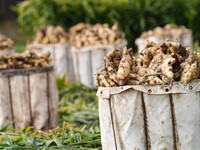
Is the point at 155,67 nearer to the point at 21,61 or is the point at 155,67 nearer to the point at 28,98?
the point at 28,98

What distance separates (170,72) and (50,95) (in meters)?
1.96

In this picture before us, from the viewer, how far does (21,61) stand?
3.54 m

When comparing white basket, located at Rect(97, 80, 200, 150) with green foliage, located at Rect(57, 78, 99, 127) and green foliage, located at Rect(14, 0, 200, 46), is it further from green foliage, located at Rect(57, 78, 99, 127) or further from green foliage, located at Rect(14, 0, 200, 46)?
green foliage, located at Rect(14, 0, 200, 46)

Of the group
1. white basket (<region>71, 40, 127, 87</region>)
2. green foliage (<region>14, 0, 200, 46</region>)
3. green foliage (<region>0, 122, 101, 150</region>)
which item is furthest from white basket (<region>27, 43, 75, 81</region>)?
green foliage (<region>0, 122, 101, 150</region>)

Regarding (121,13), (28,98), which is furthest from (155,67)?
(121,13)

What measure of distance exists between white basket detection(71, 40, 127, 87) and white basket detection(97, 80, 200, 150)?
11.5ft

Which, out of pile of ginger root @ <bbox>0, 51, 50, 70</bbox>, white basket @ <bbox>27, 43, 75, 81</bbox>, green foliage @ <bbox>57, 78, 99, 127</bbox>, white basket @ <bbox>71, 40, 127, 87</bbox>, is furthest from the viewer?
white basket @ <bbox>27, 43, 75, 81</bbox>

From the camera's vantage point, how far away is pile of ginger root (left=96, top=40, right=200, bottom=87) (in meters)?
1.95

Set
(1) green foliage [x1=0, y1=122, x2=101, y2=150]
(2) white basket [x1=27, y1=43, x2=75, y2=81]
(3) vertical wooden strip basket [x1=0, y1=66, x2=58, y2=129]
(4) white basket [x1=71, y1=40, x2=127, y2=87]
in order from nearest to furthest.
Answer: (1) green foliage [x1=0, y1=122, x2=101, y2=150] → (3) vertical wooden strip basket [x1=0, y1=66, x2=58, y2=129] → (4) white basket [x1=71, y1=40, x2=127, y2=87] → (2) white basket [x1=27, y1=43, x2=75, y2=81]

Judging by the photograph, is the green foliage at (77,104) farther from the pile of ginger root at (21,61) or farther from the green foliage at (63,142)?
the green foliage at (63,142)

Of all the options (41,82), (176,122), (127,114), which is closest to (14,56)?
(41,82)

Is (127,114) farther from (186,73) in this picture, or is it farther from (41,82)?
(41,82)

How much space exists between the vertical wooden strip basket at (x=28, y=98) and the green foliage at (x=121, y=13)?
496 cm

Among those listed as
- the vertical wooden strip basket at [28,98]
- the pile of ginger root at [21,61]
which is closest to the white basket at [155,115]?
the vertical wooden strip basket at [28,98]
